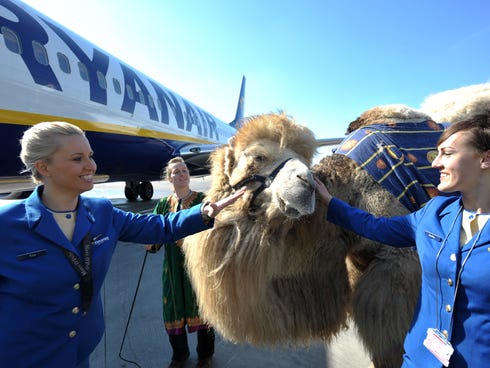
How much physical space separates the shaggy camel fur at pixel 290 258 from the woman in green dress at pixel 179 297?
439 mm

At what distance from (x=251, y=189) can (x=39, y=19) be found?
6847 mm

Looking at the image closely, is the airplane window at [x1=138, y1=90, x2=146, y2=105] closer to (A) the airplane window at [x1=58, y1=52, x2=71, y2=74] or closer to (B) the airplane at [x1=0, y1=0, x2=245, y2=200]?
(B) the airplane at [x1=0, y1=0, x2=245, y2=200]

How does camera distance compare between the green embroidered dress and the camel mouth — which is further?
the green embroidered dress

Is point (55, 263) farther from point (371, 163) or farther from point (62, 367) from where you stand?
point (371, 163)

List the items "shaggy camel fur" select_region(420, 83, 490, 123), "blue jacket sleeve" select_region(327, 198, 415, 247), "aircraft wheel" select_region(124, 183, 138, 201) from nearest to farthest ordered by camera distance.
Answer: "blue jacket sleeve" select_region(327, 198, 415, 247)
"shaggy camel fur" select_region(420, 83, 490, 123)
"aircraft wheel" select_region(124, 183, 138, 201)

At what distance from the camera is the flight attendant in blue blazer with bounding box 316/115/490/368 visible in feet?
3.58

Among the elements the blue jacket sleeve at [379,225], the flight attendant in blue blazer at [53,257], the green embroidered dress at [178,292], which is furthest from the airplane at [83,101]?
the flight attendant in blue blazer at [53,257]

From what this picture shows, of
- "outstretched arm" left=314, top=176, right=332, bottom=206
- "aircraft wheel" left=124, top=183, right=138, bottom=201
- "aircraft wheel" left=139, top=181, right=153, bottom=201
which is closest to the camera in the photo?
"outstretched arm" left=314, top=176, right=332, bottom=206

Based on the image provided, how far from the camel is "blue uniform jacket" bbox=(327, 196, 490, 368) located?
0.38 metres

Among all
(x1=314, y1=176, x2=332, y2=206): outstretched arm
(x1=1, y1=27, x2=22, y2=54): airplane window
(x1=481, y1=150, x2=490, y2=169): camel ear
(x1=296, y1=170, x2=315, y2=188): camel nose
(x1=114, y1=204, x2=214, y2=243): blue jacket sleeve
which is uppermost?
(x1=1, y1=27, x2=22, y2=54): airplane window

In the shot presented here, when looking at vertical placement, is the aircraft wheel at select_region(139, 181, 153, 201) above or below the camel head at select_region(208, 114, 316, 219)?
below

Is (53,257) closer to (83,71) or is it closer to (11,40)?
(11,40)

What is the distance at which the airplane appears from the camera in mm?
5004

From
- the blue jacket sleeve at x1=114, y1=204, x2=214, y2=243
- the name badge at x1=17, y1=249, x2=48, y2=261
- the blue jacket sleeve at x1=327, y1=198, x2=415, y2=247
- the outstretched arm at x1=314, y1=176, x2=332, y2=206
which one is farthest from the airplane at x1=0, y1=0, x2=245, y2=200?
the name badge at x1=17, y1=249, x2=48, y2=261
